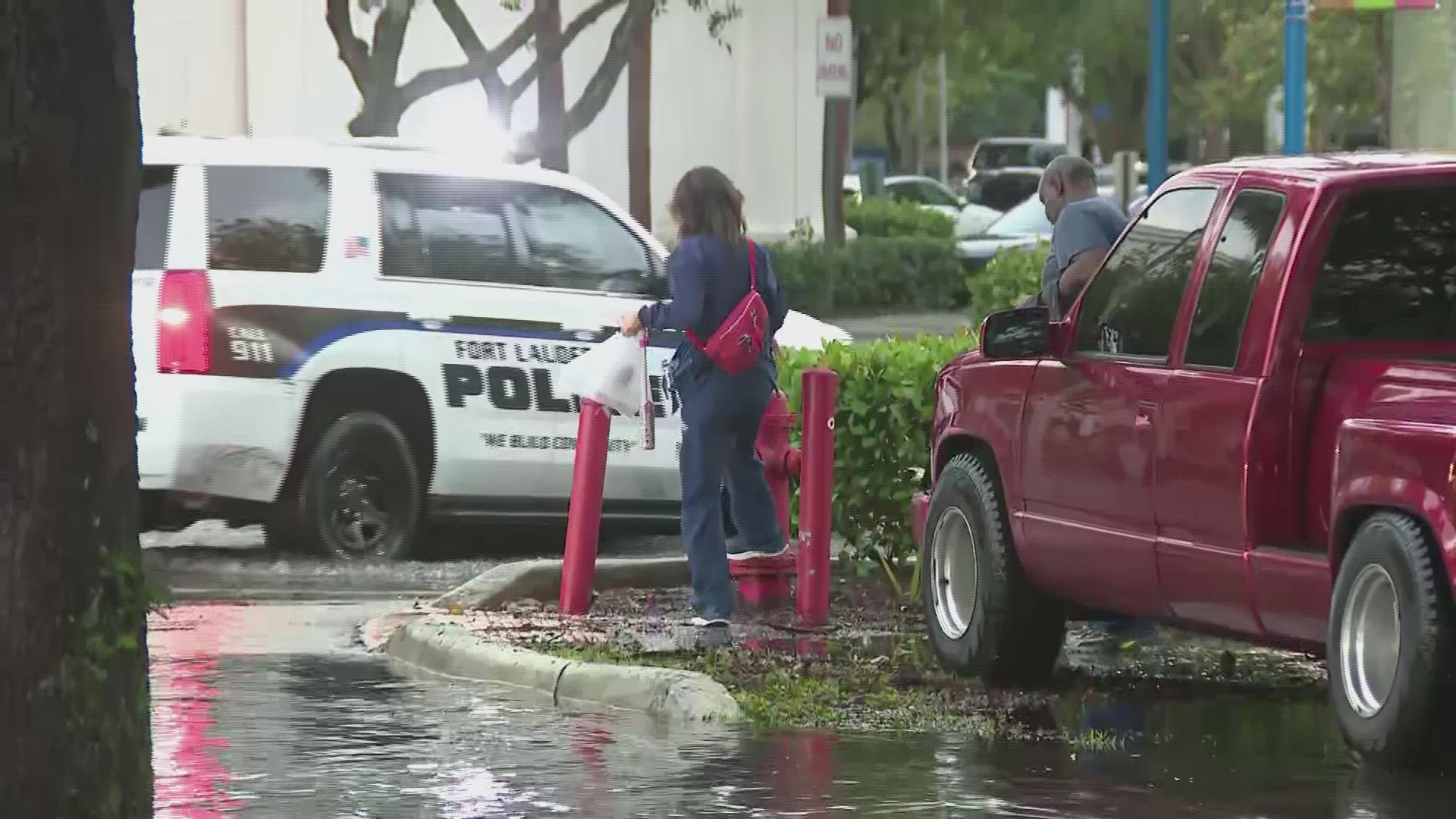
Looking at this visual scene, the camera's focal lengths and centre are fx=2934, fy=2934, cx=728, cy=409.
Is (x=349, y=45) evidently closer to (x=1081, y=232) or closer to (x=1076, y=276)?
(x=1081, y=232)

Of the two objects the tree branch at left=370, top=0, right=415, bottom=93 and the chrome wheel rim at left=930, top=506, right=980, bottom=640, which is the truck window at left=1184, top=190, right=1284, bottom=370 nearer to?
the chrome wheel rim at left=930, top=506, right=980, bottom=640

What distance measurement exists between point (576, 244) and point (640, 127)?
66.7 ft

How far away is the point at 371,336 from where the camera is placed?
13.5 meters

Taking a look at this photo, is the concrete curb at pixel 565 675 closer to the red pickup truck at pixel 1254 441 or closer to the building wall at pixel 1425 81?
the red pickup truck at pixel 1254 441

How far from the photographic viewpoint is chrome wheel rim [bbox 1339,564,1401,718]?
7555 millimetres

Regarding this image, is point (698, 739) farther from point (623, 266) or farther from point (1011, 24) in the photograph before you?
point (1011, 24)

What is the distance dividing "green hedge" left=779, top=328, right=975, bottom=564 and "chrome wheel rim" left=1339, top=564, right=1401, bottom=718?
4.64 m

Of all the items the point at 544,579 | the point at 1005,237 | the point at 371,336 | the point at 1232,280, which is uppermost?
the point at 1005,237

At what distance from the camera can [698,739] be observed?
8734 millimetres

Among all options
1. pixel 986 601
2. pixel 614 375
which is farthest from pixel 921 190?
pixel 986 601

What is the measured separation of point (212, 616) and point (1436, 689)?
6.00 m

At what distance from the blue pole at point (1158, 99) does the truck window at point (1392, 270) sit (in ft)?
48.1

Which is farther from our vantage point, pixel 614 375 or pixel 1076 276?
pixel 1076 276

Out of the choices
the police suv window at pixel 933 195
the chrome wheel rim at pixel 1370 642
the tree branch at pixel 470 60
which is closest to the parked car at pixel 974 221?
the tree branch at pixel 470 60
